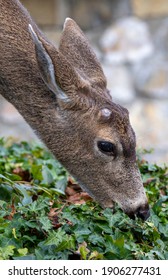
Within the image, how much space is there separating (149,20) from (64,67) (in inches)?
318

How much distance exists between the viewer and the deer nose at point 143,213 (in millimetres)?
5573

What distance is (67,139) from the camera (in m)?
6.04

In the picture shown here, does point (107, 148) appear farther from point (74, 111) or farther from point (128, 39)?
point (128, 39)

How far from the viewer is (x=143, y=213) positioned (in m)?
5.60

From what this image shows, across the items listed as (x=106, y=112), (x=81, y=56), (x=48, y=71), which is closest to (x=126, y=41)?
(x=81, y=56)

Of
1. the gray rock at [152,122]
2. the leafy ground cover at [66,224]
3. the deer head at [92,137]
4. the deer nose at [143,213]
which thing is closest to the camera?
the leafy ground cover at [66,224]

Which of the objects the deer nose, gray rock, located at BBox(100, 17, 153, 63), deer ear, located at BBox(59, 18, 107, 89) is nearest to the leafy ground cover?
the deer nose

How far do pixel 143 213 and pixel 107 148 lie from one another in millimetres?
551

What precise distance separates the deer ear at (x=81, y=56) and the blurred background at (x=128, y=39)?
6.73 meters

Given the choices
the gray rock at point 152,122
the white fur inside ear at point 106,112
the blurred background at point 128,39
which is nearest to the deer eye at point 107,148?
the white fur inside ear at point 106,112

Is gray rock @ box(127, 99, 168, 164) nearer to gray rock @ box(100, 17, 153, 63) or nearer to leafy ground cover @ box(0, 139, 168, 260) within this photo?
gray rock @ box(100, 17, 153, 63)

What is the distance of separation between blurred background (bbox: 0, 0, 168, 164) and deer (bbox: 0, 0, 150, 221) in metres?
7.05

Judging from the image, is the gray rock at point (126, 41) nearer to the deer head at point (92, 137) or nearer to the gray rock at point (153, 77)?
the gray rock at point (153, 77)
